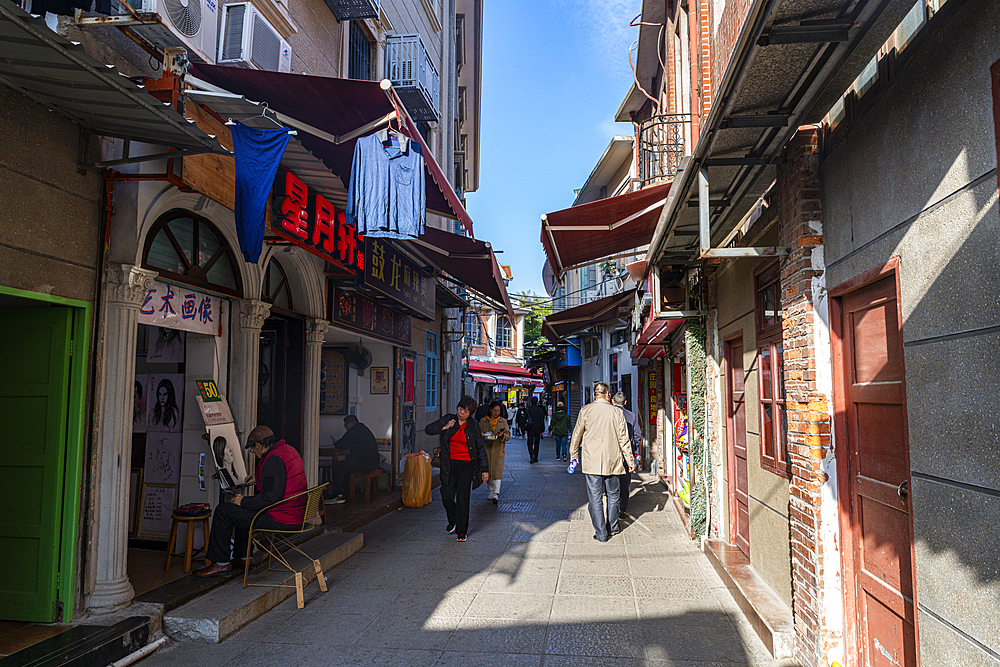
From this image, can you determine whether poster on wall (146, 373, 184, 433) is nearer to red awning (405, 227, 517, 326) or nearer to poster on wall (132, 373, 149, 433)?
poster on wall (132, 373, 149, 433)

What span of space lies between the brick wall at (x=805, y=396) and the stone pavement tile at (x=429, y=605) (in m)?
2.73

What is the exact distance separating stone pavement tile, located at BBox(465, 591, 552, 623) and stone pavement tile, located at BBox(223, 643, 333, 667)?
1.30 metres

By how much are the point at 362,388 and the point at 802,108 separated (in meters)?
10.1

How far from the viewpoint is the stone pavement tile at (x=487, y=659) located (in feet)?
14.2

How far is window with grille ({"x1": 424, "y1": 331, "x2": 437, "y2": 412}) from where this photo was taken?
14.9 metres

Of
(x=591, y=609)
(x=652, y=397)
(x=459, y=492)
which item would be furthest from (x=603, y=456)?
(x=652, y=397)

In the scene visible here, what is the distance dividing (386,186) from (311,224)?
160 cm

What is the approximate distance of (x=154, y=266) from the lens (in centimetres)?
555

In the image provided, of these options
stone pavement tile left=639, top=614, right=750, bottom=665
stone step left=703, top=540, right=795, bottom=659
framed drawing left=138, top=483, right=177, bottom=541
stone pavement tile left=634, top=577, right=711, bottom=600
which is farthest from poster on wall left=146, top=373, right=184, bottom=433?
stone step left=703, top=540, right=795, bottom=659

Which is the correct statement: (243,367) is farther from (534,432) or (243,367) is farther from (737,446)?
(534,432)

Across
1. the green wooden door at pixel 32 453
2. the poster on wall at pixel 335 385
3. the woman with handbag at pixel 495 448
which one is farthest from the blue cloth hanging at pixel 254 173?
the poster on wall at pixel 335 385

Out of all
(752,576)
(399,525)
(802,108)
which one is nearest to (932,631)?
(802,108)

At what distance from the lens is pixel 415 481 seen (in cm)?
1037

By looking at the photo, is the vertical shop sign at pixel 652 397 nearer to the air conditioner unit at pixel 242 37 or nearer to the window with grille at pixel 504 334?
the air conditioner unit at pixel 242 37
